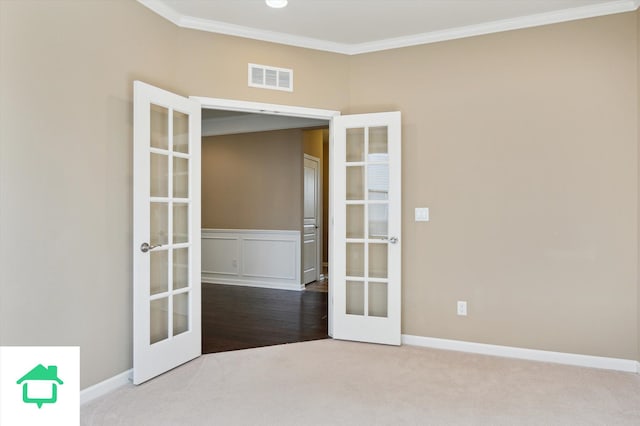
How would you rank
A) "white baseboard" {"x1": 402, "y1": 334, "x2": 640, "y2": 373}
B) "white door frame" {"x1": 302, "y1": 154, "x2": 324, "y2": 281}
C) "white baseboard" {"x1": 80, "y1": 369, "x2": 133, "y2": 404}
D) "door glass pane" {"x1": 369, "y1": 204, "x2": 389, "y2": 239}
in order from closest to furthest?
"white baseboard" {"x1": 80, "y1": 369, "x2": 133, "y2": 404}
"white baseboard" {"x1": 402, "y1": 334, "x2": 640, "y2": 373}
"door glass pane" {"x1": 369, "y1": 204, "x2": 389, "y2": 239}
"white door frame" {"x1": 302, "y1": 154, "x2": 324, "y2": 281}

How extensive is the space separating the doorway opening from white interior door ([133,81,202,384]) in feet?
7.85

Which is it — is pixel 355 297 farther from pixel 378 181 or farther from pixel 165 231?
pixel 165 231

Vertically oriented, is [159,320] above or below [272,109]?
below

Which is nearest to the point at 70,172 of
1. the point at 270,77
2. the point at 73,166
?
the point at 73,166

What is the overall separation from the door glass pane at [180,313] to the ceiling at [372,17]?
2.26m

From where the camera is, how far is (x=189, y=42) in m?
3.39

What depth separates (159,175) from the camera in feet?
9.86

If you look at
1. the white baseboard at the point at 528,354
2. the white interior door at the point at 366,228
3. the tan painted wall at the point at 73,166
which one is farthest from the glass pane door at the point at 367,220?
the tan painted wall at the point at 73,166

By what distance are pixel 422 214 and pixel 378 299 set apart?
35.1 inches

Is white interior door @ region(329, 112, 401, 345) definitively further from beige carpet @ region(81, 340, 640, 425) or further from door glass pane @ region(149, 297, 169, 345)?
door glass pane @ region(149, 297, 169, 345)

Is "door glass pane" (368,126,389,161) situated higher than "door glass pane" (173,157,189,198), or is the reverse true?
"door glass pane" (368,126,389,161)

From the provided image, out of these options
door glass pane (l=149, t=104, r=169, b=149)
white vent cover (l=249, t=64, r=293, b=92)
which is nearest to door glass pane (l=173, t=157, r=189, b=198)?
door glass pane (l=149, t=104, r=169, b=149)

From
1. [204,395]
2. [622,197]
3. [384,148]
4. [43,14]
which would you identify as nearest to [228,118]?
[384,148]

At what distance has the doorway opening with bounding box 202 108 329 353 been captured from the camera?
6.19 m
